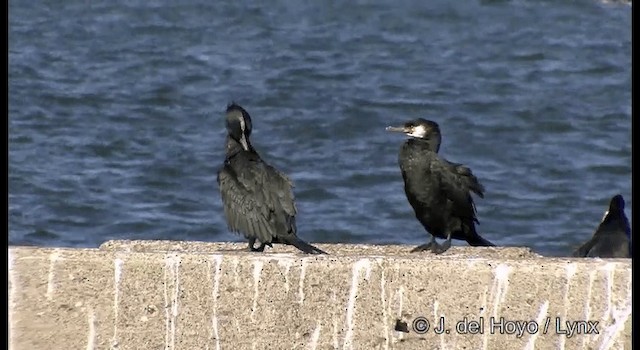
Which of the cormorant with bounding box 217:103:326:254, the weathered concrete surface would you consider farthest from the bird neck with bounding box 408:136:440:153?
the weathered concrete surface

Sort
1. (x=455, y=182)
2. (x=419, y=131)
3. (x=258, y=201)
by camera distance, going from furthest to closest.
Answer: (x=419, y=131), (x=455, y=182), (x=258, y=201)

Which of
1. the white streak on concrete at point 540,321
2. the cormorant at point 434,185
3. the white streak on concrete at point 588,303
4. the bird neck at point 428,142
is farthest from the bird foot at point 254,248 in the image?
the white streak on concrete at point 588,303

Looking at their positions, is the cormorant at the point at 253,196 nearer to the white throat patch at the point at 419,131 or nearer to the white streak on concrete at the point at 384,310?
the white streak on concrete at the point at 384,310

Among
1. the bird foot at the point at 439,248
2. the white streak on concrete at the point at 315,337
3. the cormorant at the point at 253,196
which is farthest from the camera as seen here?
A: the bird foot at the point at 439,248

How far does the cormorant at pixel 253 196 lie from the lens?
710 cm

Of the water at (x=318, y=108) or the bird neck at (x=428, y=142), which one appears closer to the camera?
the bird neck at (x=428, y=142)

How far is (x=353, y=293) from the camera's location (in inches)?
254

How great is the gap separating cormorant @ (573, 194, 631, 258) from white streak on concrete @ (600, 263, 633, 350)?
1.19 m

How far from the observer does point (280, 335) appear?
6.48 meters

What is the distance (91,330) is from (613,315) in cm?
196

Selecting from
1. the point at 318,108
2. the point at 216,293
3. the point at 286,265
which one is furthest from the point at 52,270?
the point at 318,108

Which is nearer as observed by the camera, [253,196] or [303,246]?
[303,246]

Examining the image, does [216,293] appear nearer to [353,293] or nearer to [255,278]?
[255,278]

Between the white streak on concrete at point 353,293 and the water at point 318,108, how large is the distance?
23.0ft
